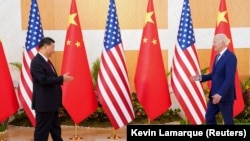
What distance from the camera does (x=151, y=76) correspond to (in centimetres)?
584

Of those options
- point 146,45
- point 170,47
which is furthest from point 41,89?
point 170,47

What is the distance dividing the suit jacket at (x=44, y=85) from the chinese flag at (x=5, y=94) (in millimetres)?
1110

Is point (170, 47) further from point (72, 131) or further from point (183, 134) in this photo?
point (183, 134)

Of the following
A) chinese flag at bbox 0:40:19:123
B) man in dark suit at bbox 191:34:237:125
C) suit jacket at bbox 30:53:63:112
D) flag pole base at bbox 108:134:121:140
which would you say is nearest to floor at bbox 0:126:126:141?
flag pole base at bbox 108:134:121:140

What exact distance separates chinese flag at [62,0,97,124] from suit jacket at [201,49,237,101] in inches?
74.6

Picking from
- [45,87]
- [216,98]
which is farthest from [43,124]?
[216,98]

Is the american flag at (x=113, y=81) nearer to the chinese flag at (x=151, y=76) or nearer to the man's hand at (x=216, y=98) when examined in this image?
the chinese flag at (x=151, y=76)

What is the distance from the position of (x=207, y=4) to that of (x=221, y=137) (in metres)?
5.32

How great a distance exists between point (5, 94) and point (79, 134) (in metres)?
1.27

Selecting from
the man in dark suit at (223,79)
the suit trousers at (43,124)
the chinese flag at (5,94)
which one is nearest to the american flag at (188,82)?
the man in dark suit at (223,79)

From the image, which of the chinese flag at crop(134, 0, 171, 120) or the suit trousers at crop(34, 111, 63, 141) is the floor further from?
the suit trousers at crop(34, 111, 63, 141)

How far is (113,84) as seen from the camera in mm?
5719

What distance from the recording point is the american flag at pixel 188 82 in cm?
577

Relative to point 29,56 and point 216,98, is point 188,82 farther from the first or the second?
point 29,56
